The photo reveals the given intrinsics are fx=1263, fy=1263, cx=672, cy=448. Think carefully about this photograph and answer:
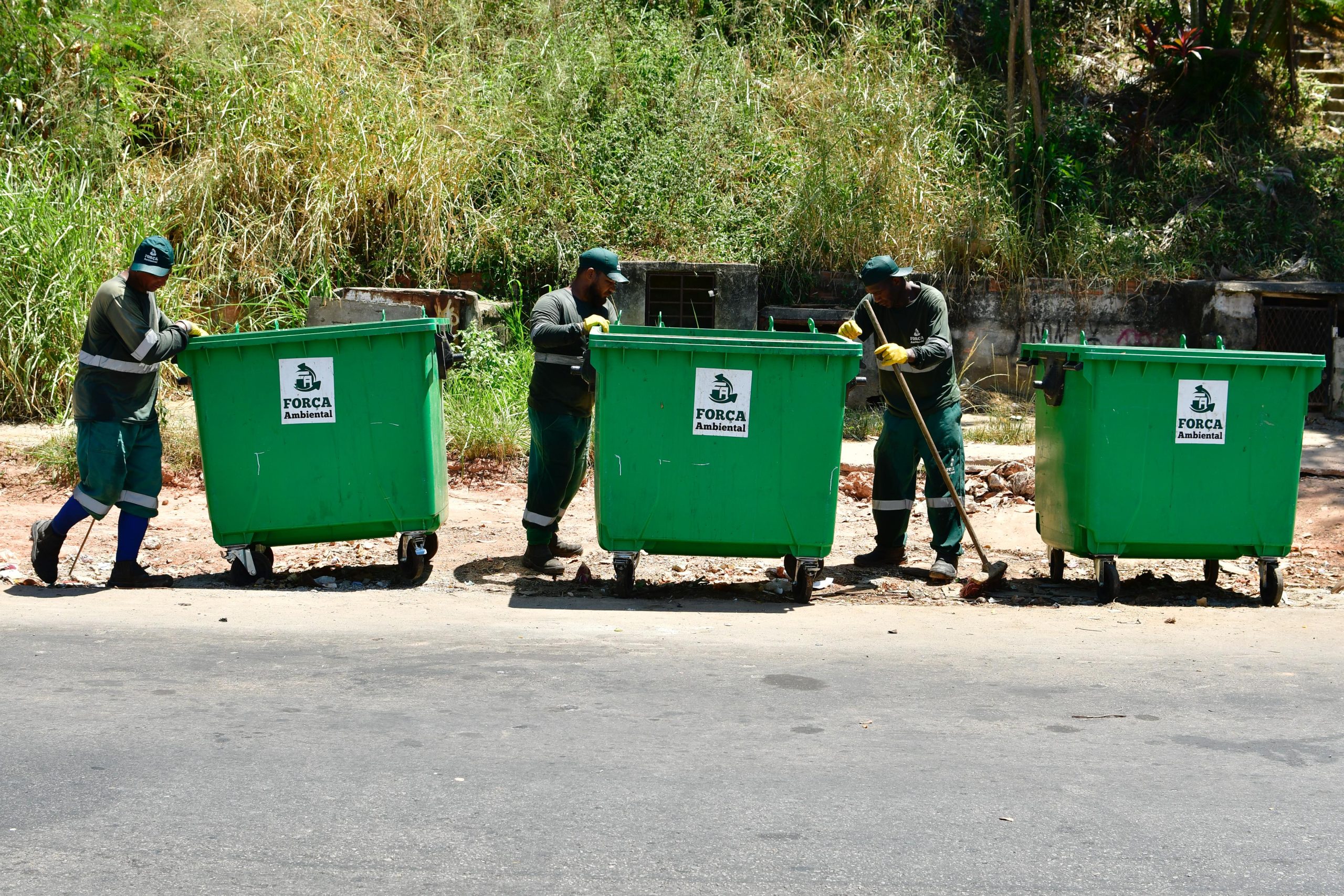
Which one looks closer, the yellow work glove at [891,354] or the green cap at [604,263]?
the yellow work glove at [891,354]

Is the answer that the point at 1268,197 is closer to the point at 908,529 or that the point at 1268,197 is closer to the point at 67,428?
the point at 908,529

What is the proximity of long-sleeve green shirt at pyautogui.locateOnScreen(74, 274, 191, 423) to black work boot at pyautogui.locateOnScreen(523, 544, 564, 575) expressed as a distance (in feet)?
6.22

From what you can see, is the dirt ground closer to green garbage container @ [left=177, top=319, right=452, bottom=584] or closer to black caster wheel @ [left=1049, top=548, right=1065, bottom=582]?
black caster wheel @ [left=1049, top=548, right=1065, bottom=582]

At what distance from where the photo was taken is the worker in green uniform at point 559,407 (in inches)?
240

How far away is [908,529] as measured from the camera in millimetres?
7500

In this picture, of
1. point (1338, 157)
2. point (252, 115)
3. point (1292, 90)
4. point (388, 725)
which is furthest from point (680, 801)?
point (1292, 90)

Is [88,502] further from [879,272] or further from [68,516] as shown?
[879,272]

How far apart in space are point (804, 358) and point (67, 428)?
5.59 meters

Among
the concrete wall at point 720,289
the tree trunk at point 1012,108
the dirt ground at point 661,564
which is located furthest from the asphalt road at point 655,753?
the tree trunk at point 1012,108

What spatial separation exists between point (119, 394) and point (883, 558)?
373cm

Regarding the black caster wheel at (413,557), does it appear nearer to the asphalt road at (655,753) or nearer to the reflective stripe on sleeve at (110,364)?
the asphalt road at (655,753)

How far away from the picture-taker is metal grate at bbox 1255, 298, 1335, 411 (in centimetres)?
1079

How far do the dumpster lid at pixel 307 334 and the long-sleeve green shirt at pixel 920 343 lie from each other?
2.20 m

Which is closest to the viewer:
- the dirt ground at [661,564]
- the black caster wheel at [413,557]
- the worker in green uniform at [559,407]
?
the black caster wheel at [413,557]
